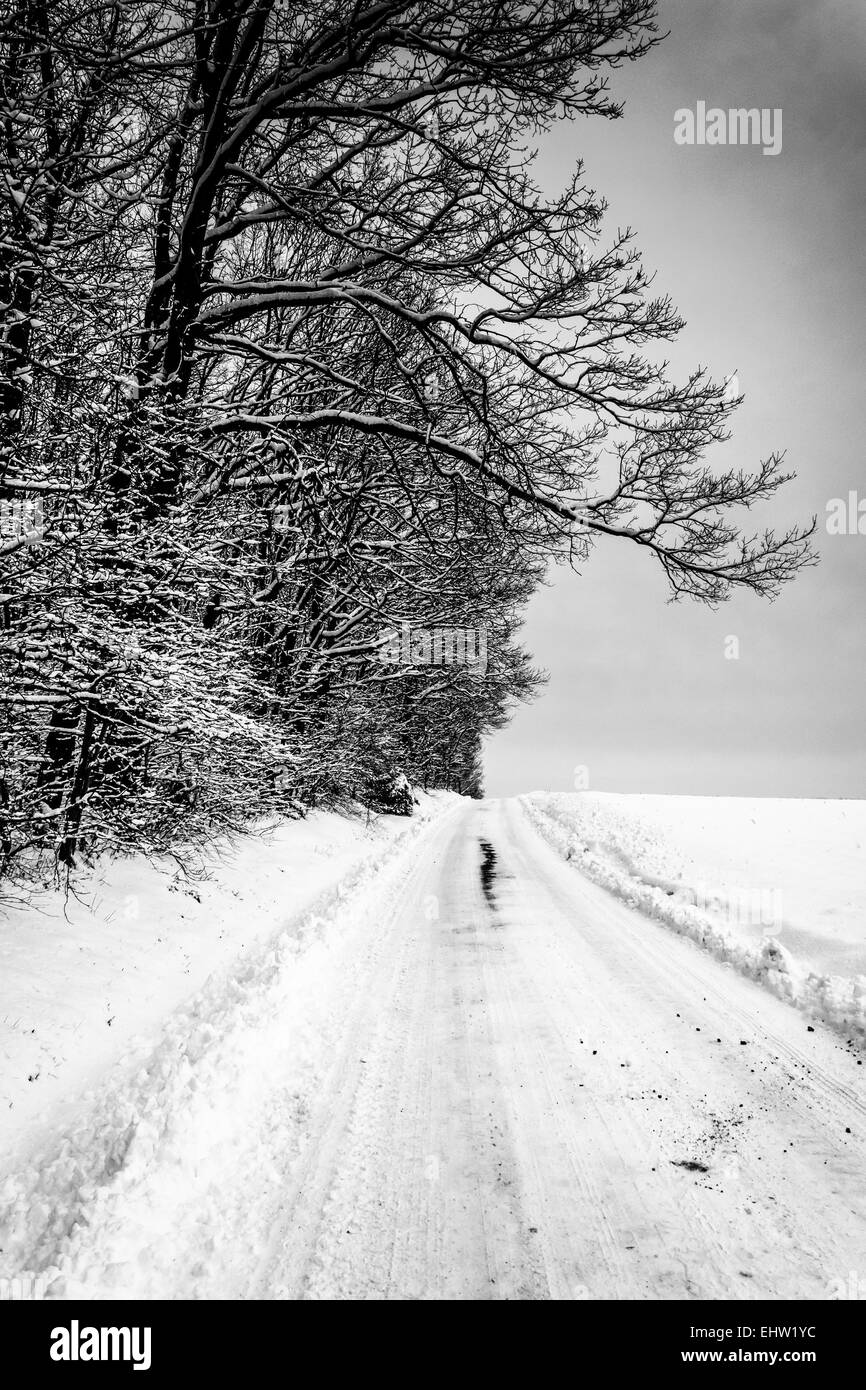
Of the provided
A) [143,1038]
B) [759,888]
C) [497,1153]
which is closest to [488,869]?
[759,888]

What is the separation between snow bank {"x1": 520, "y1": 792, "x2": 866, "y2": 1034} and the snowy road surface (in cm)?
50

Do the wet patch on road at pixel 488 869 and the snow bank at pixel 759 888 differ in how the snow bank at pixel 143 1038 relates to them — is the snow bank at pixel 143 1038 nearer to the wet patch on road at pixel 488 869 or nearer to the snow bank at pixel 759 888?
the wet patch on road at pixel 488 869

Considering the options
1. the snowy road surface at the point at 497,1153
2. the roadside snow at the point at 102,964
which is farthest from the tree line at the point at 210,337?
the snowy road surface at the point at 497,1153

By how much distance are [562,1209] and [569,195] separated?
772 cm

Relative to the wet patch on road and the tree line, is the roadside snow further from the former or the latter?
the wet patch on road

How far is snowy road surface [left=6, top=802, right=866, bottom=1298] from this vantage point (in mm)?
2422

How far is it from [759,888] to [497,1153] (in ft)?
25.3

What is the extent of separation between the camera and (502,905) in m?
8.62

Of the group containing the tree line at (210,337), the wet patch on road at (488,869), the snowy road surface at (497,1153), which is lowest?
the wet patch on road at (488,869)

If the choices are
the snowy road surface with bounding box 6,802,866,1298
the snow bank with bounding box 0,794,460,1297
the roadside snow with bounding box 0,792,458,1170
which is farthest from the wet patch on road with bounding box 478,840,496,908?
the snowy road surface with bounding box 6,802,866,1298

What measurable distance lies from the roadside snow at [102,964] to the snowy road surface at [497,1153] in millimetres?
878

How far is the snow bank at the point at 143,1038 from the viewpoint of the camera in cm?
274
